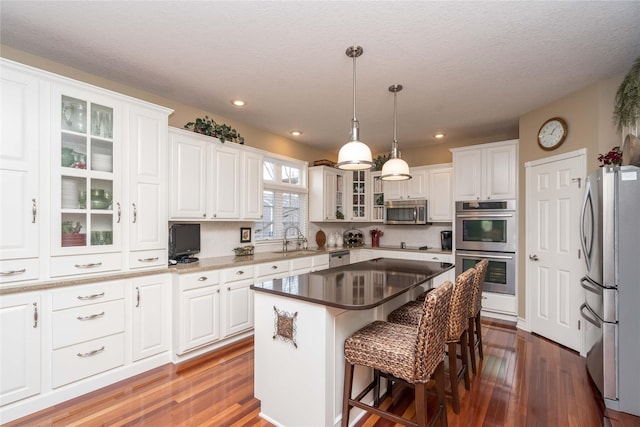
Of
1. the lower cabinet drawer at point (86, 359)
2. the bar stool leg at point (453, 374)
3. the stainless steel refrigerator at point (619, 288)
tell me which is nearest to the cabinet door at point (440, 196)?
the stainless steel refrigerator at point (619, 288)

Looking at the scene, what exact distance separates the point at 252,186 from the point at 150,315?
187 cm

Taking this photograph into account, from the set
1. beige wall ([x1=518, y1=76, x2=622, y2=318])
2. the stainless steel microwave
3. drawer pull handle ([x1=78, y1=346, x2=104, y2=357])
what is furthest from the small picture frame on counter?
beige wall ([x1=518, y1=76, x2=622, y2=318])

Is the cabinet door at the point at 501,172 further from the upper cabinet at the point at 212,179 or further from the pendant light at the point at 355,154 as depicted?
the upper cabinet at the point at 212,179

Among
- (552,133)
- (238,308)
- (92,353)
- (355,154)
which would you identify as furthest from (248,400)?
(552,133)

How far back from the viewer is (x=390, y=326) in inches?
81.0

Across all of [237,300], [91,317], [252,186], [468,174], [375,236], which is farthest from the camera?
[375,236]

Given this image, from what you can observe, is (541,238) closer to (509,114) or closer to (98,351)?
(509,114)

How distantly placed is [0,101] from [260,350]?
2476 mm

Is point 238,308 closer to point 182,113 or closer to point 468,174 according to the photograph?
point 182,113

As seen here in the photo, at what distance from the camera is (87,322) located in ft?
7.80

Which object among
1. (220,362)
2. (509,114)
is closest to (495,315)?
(509,114)

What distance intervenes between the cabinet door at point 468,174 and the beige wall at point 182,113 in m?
2.48

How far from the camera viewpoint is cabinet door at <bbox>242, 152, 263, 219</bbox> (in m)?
3.83

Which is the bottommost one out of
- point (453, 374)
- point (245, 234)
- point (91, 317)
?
point (453, 374)
